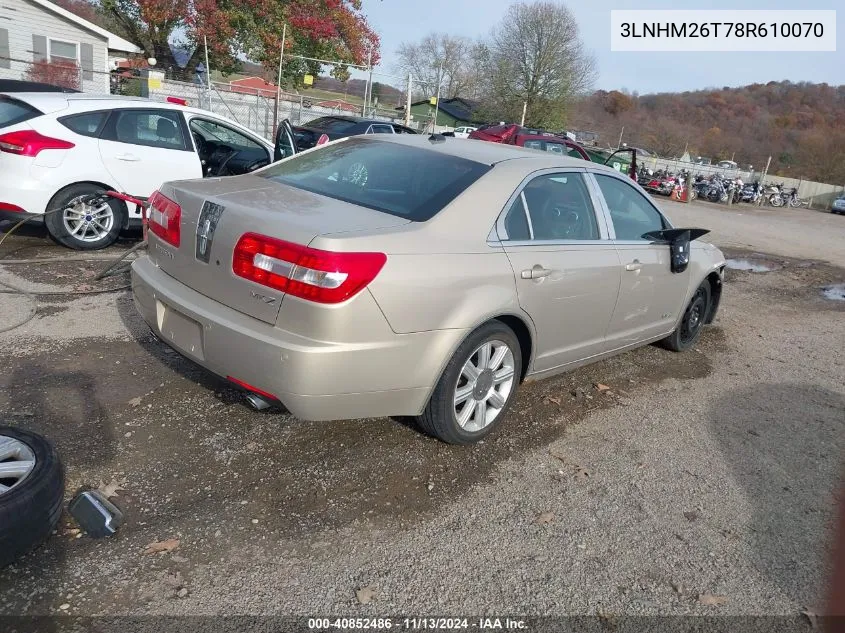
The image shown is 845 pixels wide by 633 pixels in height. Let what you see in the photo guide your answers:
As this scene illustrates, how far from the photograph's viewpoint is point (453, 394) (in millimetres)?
3393

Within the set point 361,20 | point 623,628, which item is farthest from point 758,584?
point 361,20

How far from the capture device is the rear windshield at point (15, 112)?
620 centimetres

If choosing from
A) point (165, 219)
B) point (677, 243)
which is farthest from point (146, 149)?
point (677, 243)

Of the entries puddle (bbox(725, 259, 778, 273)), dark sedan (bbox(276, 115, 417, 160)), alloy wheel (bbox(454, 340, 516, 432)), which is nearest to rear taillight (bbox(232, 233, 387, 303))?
alloy wheel (bbox(454, 340, 516, 432))

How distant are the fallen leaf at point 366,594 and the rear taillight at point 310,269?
3.72 ft

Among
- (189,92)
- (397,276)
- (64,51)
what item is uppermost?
(64,51)

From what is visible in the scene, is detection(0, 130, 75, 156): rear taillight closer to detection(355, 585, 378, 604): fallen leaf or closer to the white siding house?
detection(355, 585, 378, 604): fallen leaf

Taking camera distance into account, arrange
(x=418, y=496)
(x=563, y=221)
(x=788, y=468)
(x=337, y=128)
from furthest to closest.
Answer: (x=337, y=128) → (x=563, y=221) → (x=788, y=468) → (x=418, y=496)

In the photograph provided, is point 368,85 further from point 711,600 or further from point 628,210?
point 711,600

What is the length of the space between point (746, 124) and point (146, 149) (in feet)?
193

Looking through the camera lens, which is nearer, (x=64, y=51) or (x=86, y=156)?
(x=86, y=156)

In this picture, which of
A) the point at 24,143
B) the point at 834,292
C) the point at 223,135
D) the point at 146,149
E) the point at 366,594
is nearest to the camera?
the point at 366,594

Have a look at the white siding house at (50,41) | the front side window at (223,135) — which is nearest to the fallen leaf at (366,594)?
the front side window at (223,135)

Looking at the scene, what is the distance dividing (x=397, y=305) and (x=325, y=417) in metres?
0.60
